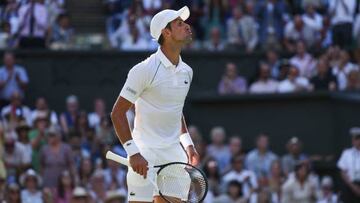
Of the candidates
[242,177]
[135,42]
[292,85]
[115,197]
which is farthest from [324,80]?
[115,197]

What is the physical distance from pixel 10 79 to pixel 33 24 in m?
1.13

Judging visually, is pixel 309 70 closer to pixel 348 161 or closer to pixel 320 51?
pixel 320 51

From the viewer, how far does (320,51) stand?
22.0 metres

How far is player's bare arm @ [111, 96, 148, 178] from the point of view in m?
10.3

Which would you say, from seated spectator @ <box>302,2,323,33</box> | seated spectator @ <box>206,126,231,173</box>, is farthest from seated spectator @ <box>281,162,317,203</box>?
seated spectator @ <box>302,2,323,33</box>

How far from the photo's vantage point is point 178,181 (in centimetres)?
1062

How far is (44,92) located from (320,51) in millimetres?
4707

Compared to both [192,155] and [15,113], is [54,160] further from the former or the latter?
[192,155]

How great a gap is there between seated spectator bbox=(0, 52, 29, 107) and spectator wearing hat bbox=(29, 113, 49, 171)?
1.54m

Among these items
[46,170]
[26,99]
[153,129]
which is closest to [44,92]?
[26,99]

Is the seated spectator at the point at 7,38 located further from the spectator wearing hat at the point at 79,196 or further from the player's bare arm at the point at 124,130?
the player's bare arm at the point at 124,130

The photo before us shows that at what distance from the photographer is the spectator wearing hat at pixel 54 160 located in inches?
702

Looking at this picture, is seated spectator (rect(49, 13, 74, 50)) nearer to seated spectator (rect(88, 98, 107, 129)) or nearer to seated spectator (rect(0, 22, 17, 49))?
seated spectator (rect(0, 22, 17, 49))

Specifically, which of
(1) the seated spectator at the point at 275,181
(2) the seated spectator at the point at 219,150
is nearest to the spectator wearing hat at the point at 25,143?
(2) the seated spectator at the point at 219,150
